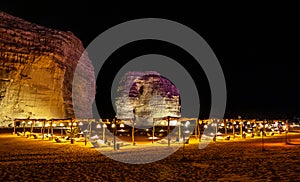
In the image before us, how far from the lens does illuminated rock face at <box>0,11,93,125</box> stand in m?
36.8

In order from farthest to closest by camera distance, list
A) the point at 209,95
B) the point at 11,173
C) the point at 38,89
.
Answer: the point at 209,95, the point at 38,89, the point at 11,173

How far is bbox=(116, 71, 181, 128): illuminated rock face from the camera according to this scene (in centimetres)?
5475

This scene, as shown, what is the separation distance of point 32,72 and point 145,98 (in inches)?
842

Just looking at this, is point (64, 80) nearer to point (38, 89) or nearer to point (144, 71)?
point (38, 89)

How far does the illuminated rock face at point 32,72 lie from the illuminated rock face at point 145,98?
12941 millimetres

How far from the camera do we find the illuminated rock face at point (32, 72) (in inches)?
1451

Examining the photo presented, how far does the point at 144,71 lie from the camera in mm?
59812

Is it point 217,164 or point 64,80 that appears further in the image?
point 64,80

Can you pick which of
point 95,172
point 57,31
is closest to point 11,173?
point 95,172

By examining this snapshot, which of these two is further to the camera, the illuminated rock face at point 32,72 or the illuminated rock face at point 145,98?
the illuminated rock face at point 145,98

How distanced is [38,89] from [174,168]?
31.6m

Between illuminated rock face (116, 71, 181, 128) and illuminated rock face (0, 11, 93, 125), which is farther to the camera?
illuminated rock face (116, 71, 181, 128)

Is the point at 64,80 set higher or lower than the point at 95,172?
higher

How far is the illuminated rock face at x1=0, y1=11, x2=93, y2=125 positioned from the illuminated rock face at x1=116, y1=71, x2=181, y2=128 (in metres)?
12.9
